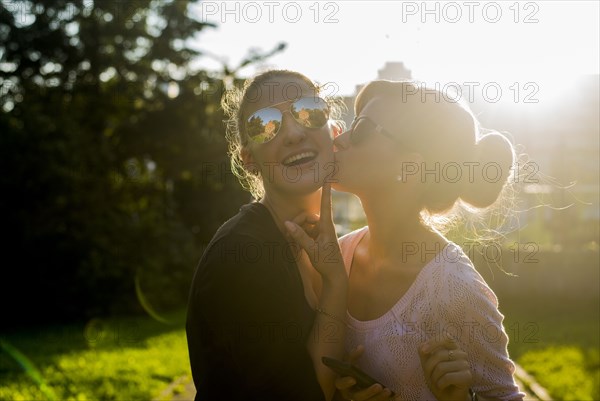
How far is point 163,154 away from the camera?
21750 millimetres

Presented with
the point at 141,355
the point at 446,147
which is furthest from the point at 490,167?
the point at 141,355

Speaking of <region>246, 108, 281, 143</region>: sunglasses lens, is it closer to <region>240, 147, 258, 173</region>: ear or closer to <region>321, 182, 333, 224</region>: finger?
<region>240, 147, 258, 173</region>: ear

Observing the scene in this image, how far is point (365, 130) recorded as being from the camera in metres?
3.56

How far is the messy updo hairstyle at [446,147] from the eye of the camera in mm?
3570

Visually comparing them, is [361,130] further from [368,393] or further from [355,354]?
[368,393]

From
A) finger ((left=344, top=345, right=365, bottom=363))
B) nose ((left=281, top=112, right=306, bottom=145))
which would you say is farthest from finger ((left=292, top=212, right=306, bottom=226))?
finger ((left=344, top=345, right=365, bottom=363))

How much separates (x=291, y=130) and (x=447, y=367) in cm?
132

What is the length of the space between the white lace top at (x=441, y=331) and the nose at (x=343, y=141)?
718mm

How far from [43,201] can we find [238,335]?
14.0 m

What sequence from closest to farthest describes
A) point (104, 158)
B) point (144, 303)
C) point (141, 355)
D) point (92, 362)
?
point (92, 362)
point (141, 355)
point (144, 303)
point (104, 158)

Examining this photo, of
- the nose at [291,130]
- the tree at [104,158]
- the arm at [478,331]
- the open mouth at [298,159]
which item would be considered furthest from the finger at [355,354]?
the tree at [104,158]

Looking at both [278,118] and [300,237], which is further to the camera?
[278,118]

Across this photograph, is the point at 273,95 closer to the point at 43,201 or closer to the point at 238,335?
the point at 238,335

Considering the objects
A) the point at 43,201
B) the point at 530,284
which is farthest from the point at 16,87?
the point at 530,284
